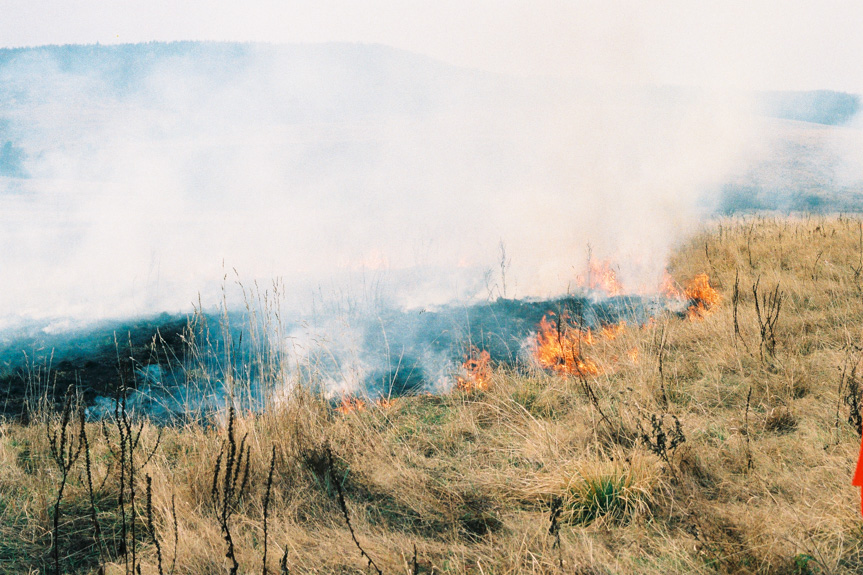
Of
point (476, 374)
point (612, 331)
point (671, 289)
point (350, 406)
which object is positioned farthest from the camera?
point (671, 289)

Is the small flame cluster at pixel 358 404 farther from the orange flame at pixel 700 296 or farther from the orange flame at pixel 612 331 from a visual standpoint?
the orange flame at pixel 700 296

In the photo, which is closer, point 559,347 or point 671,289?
point 559,347

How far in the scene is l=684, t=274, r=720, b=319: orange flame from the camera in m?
6.37

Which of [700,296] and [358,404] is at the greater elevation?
[700,296]

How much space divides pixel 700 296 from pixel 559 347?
271cm

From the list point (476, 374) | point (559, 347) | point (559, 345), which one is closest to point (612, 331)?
point (559, 347)

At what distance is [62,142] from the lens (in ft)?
132

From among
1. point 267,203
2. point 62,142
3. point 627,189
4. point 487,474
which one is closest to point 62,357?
point 487,474

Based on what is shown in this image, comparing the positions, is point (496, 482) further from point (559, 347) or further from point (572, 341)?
point (559, 347)

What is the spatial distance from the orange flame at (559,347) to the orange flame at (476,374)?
0.67 metres

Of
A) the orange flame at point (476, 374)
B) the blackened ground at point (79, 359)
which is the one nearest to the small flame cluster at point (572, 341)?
the orange flame at point (476, 374)

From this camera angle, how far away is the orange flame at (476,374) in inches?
183

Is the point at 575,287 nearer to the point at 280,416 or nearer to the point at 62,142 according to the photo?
the point at 280,416

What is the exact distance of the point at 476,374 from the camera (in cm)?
516
